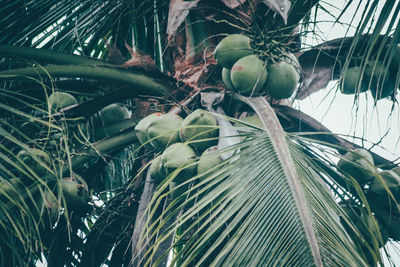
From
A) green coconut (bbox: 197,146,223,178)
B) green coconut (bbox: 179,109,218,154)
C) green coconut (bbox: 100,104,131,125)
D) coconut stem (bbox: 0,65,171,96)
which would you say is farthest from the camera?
green coconut (bbox: 100,104,131,125)

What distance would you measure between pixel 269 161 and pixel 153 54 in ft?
5.81

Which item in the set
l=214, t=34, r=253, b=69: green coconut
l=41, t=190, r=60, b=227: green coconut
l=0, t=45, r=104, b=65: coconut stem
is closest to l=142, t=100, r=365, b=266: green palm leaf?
l=214, t=34, r=253, b=69: green coconut

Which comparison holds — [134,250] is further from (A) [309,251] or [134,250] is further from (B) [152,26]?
(B) [152,26]

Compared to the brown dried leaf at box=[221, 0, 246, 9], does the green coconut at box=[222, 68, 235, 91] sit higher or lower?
lower

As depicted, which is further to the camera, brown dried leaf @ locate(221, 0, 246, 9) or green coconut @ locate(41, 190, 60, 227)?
brown dried leaf @ locate(221, 0, 246, 9)

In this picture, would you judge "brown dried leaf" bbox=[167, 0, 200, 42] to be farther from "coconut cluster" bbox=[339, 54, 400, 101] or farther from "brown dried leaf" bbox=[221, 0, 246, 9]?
"coconut cluster" bbox=[339, 54, 400, 101]

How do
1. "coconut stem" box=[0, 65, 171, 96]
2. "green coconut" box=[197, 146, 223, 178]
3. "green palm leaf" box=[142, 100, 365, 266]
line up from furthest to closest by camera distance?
1. "coconut stem" box=[0, 65, 171, 96]
2. "green coconut" box=[197, 146, 223, 178]
3. "green palm leaf" box=[142, 100, 365, 266]

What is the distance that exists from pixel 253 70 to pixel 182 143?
336 millimetres

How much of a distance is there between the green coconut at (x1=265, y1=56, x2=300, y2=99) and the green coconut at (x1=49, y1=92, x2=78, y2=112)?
0.82 m

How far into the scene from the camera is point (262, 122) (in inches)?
58.3

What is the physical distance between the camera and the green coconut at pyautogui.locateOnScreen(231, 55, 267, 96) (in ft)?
5.07

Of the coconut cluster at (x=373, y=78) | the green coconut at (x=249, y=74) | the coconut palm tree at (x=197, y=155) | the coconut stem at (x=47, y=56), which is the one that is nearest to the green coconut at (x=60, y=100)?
the coconut palm tree at (x=197, y=155)

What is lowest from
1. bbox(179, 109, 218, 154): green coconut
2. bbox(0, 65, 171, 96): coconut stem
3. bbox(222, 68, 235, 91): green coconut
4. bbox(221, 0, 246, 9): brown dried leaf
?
bbox(179, 109, 218, 154): green coconut

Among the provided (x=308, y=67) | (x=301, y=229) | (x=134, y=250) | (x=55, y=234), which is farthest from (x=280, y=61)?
(x=55, y=234)
